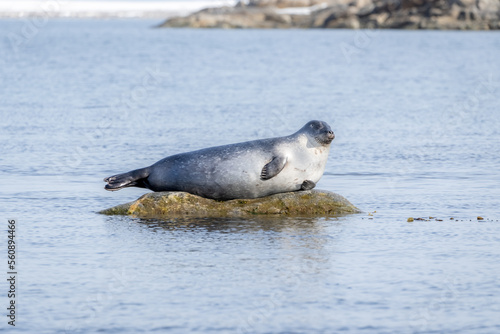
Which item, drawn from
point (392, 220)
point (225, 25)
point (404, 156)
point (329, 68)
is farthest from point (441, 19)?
point (392, 220)

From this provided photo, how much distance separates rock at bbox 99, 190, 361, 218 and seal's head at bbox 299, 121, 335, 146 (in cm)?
73

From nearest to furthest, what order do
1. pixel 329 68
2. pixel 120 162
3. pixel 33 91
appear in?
pixel 120 162 < pixel 33 91 < pixel 329 68

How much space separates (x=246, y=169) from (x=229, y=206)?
0.51 m

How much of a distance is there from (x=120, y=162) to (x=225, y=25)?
372 ft

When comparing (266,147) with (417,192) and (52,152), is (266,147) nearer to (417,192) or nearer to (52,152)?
(417,192)

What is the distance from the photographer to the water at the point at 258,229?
8.31 m

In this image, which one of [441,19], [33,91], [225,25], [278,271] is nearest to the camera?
→ [278,271]

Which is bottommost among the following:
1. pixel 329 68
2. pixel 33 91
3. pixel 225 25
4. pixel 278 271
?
pixel 225 25

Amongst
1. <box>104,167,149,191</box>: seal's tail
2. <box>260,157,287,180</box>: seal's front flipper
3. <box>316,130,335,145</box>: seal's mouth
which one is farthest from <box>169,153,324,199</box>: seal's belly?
<box>104,167,149,191</box>: seal's tail

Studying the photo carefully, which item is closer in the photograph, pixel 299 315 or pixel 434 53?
pixel 299 315

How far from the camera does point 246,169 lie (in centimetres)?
1258

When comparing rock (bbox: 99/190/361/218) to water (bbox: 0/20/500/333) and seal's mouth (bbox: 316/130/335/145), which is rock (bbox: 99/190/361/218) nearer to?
water (bbox: 0/20/500/333)

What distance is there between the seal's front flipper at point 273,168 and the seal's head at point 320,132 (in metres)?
0.64

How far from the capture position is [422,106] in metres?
29.1
